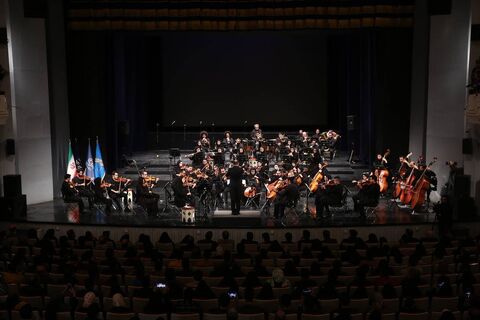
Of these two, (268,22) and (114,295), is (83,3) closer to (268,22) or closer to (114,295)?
(268,22)

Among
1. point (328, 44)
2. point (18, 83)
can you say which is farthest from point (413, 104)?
point (18, 83)

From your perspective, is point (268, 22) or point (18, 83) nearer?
point (18, 83)

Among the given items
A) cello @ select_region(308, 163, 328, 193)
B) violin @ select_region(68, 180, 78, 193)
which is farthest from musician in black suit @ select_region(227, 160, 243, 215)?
violin @ select_region(68, 180, 78, 193)

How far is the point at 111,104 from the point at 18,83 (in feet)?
16.9

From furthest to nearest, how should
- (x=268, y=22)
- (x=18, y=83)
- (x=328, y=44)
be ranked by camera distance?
(x=328, y=44) < (x=268, y=22) < (x=18, y=83)

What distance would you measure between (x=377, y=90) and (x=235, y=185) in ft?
26.7

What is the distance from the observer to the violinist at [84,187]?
1892 cm

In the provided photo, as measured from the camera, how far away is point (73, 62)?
23.0 m

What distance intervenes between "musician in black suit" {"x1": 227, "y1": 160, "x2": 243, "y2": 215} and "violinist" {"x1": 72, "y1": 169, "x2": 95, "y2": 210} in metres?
4.00

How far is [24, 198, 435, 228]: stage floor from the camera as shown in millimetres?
17188

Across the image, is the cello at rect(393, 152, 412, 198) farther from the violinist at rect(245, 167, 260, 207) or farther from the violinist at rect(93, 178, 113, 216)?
the violinist at rect(93, 178, 113, 216)

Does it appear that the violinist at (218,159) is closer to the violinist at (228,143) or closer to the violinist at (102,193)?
the violinist at (228,143)

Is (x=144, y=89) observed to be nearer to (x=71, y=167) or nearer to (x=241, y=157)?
(x=71, y=167)

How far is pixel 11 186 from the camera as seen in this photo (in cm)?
1862
